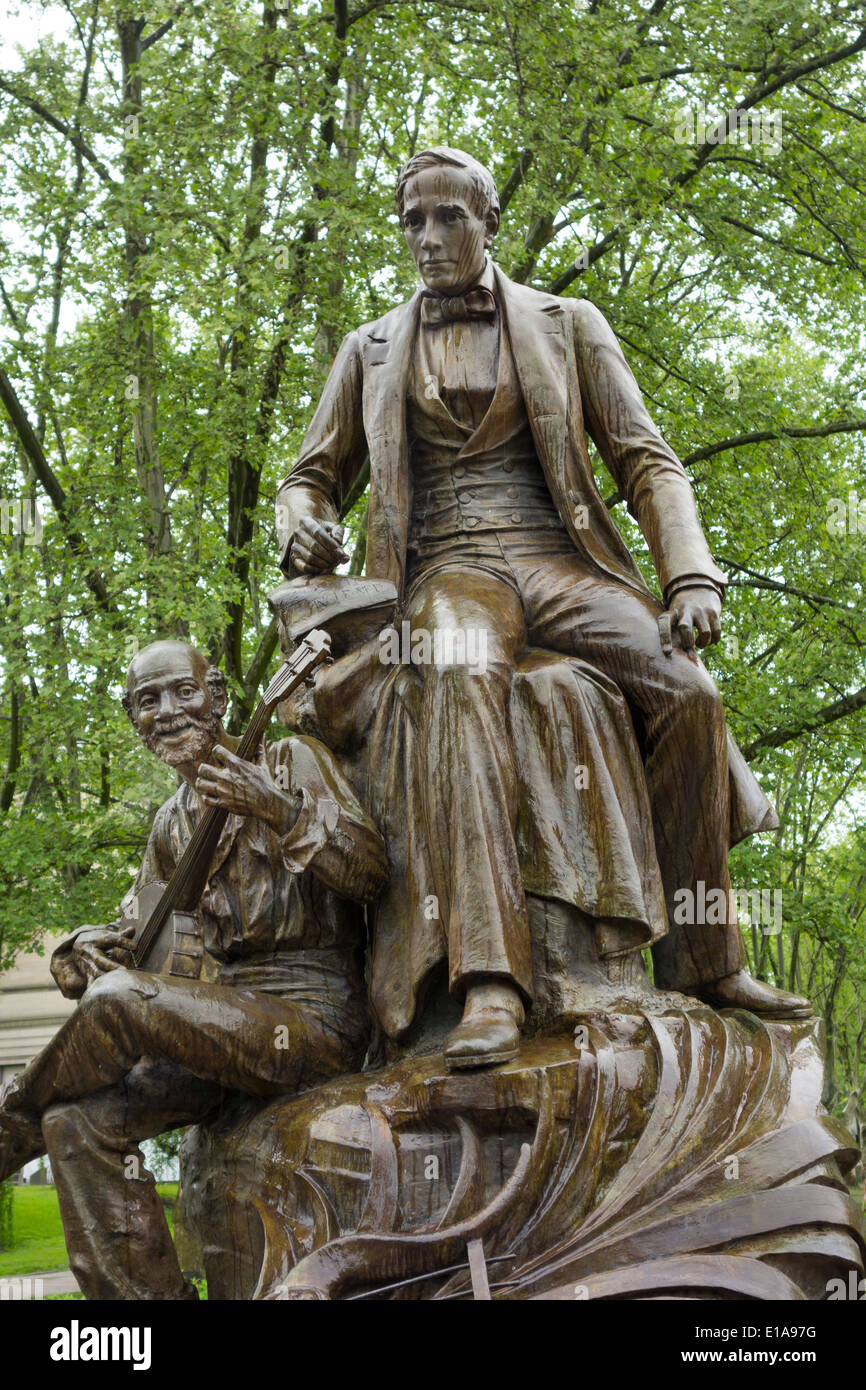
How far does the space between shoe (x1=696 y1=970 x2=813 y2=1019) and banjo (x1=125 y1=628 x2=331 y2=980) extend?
156 centimetres

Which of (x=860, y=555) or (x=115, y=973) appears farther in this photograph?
(x=860, y=555)

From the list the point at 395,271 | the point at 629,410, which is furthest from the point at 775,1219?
the point at 395,271

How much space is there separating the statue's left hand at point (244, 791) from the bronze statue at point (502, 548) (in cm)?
44

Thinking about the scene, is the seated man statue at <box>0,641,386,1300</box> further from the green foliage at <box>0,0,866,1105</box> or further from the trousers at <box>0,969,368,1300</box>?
the green foliage at <box>0,0,866,1105</box>

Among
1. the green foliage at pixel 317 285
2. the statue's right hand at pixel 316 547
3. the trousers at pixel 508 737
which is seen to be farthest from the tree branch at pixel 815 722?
the statue's right hand at pixel 316 547

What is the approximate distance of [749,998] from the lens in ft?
17.1

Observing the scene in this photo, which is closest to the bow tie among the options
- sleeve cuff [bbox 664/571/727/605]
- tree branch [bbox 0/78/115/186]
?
sleeve cuff [bbox 664/571/727/605]

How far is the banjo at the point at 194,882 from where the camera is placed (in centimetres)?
486

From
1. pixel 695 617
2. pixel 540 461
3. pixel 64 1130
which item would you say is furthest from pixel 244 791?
pixel 540 461

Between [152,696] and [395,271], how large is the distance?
7983 millimetres

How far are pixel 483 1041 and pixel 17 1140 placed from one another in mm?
1461

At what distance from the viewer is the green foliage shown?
12.4 m
